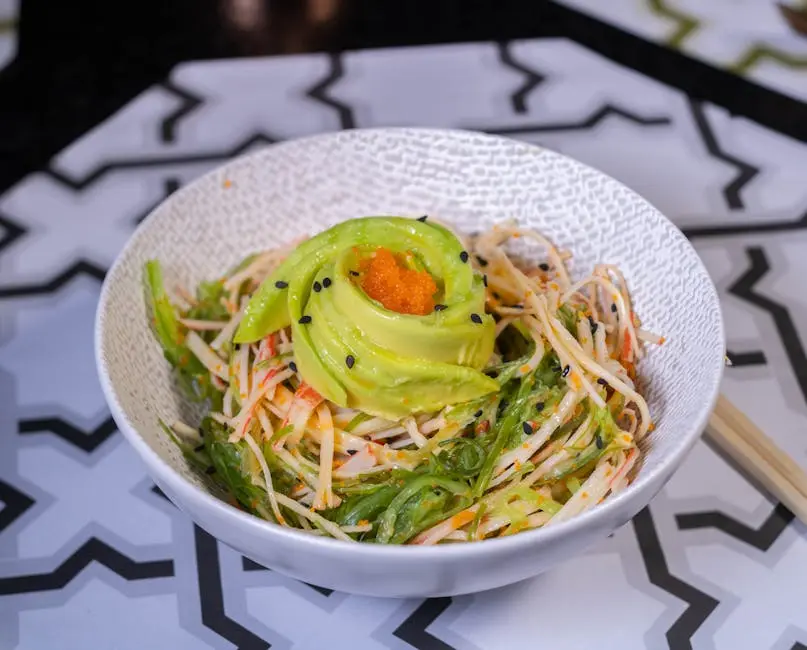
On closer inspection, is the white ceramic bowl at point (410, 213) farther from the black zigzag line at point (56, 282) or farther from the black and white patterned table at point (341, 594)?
the black zigzag line at point (56, 282)

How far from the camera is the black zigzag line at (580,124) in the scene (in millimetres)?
2455

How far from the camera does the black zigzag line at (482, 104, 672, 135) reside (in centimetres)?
246

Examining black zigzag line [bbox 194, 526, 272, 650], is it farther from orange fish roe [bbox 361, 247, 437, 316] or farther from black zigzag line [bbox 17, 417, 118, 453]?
orange fish roe [bbox 361, 247, 437, 316]

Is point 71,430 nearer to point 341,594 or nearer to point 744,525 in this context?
point 341,594

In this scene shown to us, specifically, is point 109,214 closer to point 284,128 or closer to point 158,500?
point 284,128

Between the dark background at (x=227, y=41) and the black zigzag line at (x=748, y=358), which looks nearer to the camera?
the black zigzag line at (x=748, y=358)

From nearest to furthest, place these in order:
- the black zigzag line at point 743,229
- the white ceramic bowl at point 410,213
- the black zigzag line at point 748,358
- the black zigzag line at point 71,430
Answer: the white ceramic bowl at point 410,213 < the black zigzag line at point 71,430 < the black zigzag line at point 748,358 < the black zigzag line at point 743,229

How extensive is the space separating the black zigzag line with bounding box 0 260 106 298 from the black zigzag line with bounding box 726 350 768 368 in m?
1.27

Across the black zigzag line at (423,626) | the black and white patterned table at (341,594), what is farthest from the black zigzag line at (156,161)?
the black zigzag line at (423,626)

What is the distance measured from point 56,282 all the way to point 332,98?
2.66 ft

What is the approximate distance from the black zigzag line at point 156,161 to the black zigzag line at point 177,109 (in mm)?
73

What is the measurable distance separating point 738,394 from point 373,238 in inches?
31.1

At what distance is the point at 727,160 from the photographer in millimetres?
2385

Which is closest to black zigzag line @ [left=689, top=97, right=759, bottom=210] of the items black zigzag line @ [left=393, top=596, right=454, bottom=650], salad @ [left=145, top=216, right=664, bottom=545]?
salad @ [left=145, top=216, right=664, bottom=545]
